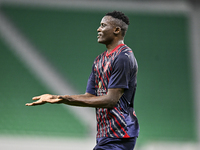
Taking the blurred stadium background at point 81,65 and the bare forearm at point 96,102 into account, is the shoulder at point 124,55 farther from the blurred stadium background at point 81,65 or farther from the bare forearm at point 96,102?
the blurred stadium background at point 81,65

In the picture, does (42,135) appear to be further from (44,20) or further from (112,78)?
(112,78)

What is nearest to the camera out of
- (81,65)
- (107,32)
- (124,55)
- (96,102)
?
(96,102)

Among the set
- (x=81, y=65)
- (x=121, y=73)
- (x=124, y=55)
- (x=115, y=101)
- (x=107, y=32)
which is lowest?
(x=115, y=101)

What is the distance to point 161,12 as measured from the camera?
8219 mm

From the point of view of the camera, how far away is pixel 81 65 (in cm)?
755

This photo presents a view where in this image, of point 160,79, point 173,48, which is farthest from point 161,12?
point 160,79

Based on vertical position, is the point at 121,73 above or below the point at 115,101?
above

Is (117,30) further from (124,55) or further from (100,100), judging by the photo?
(100,100)

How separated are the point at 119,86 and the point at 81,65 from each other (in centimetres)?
545

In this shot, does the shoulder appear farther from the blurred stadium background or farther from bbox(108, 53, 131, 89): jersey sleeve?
the blurred stadium background

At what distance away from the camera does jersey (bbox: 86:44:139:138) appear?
2174mm

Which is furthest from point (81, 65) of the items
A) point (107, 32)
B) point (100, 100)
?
point (100, 100)

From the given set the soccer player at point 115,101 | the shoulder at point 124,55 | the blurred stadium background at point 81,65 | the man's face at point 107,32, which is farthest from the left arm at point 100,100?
the blurred stadium background at point 81,65

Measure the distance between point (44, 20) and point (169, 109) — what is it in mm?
3721
